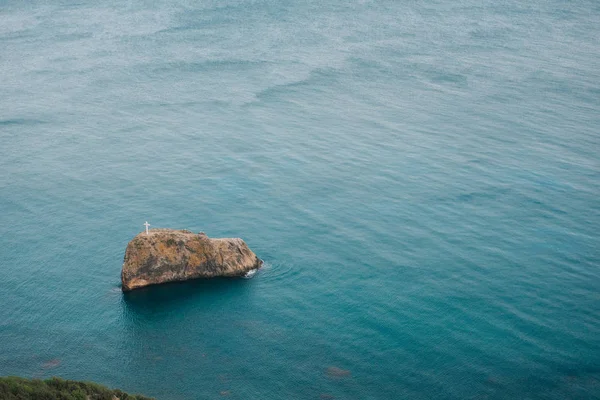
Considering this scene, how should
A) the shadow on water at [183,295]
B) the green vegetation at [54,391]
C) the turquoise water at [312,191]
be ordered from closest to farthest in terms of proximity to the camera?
the green vegetation at [54,391], the turquoise water at [312,191], the shadow on water at [183,295]

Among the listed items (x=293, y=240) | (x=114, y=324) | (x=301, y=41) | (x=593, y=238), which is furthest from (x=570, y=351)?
(x=301, y=41)

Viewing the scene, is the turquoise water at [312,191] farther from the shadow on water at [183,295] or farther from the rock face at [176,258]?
the rock face at [176,258]

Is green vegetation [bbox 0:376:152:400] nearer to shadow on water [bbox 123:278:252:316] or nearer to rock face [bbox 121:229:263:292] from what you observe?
shadow on water [bbox 123:278:252:316]

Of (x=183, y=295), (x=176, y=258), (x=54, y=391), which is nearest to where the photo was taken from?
(x=54, y=391)

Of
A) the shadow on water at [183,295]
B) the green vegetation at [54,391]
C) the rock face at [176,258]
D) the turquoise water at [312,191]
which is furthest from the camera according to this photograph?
the rock face at [176,258]

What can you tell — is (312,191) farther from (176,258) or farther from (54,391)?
(54,391)

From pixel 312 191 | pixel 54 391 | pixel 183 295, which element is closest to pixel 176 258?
pixel 183 295

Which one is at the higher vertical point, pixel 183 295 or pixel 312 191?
pixel 312 191

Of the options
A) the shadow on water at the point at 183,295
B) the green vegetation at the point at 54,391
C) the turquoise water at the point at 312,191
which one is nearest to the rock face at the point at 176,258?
the shadow on water at the point at 183,295
